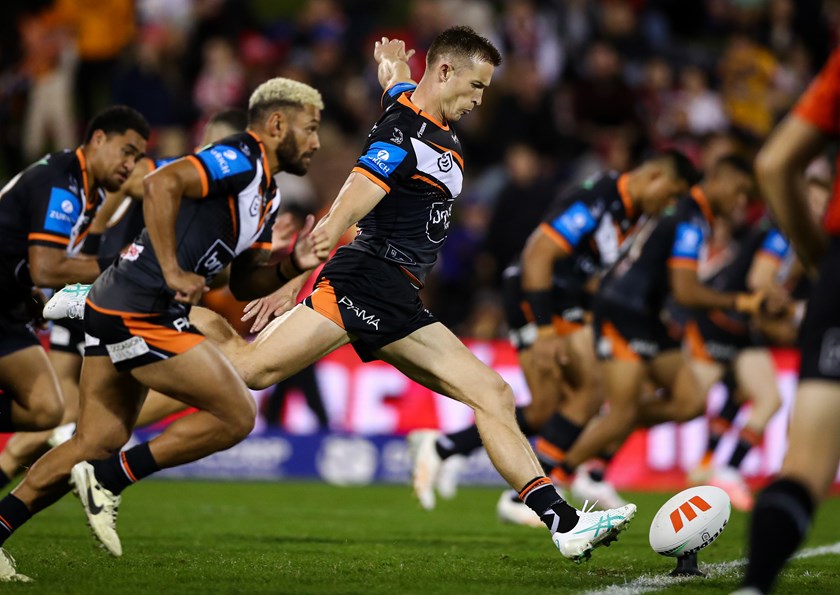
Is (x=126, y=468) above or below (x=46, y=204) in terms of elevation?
below

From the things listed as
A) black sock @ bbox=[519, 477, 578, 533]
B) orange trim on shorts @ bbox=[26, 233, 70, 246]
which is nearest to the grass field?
black sock @ bbox=[519, 477, 578, 533]

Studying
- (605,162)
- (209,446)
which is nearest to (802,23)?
(605,162)

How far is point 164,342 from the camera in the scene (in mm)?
6223

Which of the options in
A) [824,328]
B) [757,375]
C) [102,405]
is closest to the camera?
[824,328]

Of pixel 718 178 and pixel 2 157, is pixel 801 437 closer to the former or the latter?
pixel 718 178

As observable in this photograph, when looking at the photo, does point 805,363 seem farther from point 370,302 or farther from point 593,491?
point 593,491

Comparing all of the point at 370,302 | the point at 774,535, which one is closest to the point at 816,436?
the point at 774,535

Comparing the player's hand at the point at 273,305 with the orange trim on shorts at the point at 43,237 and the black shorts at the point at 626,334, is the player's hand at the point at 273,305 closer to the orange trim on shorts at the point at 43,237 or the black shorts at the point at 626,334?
the orange trim on shorts at the point at 43,237

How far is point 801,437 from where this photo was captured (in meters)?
4.24

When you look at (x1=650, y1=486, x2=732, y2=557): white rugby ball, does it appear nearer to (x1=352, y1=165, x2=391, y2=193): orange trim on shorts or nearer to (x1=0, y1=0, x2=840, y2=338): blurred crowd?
(x1=352, y1=165, x2=391, y2=193): orange trim on shorts

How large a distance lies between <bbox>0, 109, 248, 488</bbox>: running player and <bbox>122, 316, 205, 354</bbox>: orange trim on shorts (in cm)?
225

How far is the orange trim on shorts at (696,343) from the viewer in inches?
518

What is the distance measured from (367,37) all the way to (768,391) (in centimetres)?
921

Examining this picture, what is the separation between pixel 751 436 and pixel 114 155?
24.9ft
